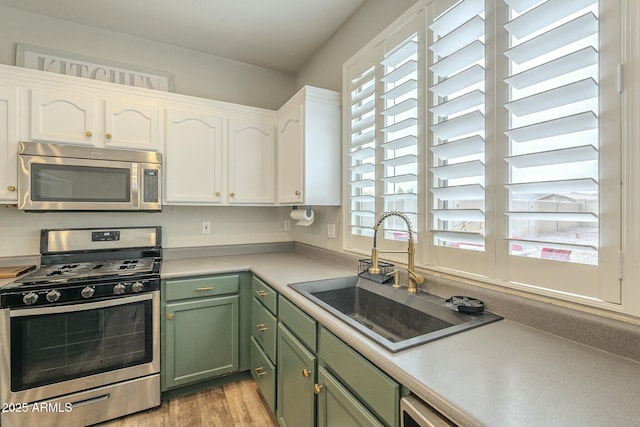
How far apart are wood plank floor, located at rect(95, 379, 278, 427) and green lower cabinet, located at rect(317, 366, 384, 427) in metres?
0.81

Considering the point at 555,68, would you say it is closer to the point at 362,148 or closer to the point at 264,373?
the point at 362,148

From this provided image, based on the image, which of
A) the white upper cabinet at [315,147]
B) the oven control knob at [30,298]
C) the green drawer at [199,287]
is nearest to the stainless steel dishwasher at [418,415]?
the white upper cabinet at [315,147]

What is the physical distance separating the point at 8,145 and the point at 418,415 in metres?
2.58

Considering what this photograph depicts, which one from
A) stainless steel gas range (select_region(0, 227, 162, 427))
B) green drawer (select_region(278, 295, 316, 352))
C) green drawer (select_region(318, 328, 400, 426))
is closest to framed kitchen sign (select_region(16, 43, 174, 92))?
stainless steel gas range (select_region(0, 227, 162, 427))

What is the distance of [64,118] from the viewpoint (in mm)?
1947

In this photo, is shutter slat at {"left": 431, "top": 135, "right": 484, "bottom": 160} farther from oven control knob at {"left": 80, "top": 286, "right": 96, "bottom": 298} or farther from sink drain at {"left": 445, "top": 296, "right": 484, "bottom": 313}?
oven control knob at {"left": 80, "top": 286, "right": 96, "bottom": 298}

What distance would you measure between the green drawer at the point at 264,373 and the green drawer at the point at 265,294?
1.05ft

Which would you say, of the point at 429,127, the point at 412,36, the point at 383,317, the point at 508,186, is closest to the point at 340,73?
the point at 412,36

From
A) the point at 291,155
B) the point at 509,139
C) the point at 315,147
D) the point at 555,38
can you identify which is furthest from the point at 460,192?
the point at 291,155

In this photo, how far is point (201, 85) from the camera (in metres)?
2.66

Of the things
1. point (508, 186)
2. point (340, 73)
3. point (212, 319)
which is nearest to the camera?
point (508, 186)

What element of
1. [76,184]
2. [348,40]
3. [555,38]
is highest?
[348,40]

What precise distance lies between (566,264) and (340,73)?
1.87 m

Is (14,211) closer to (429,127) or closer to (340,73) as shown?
(340,73)
